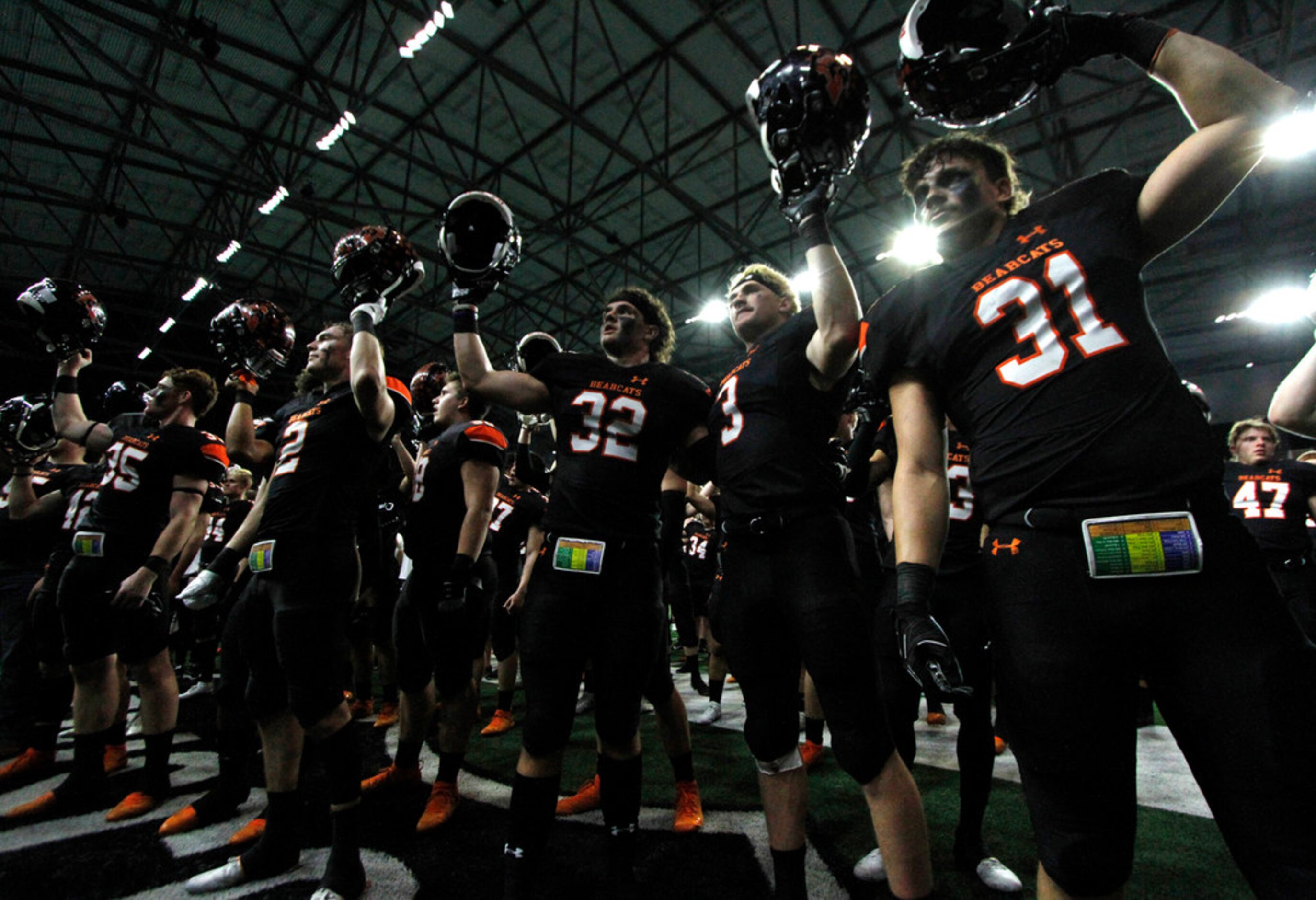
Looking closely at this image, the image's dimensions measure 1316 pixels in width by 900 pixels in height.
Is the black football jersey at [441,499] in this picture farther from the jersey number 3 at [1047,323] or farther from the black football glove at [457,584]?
the jersey number 3 at [1047,323]

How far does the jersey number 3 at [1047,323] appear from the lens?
143 cm

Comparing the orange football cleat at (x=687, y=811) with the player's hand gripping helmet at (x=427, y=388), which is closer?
the orange football cleat at (x=687, y=811)

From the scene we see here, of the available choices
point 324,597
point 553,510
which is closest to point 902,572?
point 553,510

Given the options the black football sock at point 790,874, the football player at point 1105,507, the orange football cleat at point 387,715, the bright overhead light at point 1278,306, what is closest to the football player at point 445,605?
the orange football cleat at point 387,715

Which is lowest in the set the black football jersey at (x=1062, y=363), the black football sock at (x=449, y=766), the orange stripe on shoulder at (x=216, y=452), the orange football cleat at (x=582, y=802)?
the orange football cleat at (x=582, y=802)

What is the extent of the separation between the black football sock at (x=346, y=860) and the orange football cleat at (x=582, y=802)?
1.03 meters

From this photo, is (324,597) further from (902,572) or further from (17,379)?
(17,379)

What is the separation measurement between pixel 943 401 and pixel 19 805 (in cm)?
511

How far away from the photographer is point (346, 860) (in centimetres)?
240

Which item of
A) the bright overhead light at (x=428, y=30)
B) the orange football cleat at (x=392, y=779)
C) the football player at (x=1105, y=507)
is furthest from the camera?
the bright overhead light at (x=428, y=30)

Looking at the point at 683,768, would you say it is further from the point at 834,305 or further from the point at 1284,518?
the point at 1284,518

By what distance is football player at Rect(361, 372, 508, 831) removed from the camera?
3270 millimetres

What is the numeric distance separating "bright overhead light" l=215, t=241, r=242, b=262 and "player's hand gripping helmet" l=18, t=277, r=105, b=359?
1088 cm

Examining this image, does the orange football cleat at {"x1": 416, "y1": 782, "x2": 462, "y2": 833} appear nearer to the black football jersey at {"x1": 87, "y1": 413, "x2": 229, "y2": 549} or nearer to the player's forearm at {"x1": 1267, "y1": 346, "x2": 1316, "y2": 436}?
the black football jersey at {"x1": 87, "y1": 413, "x2": 229, "y2": 549}
